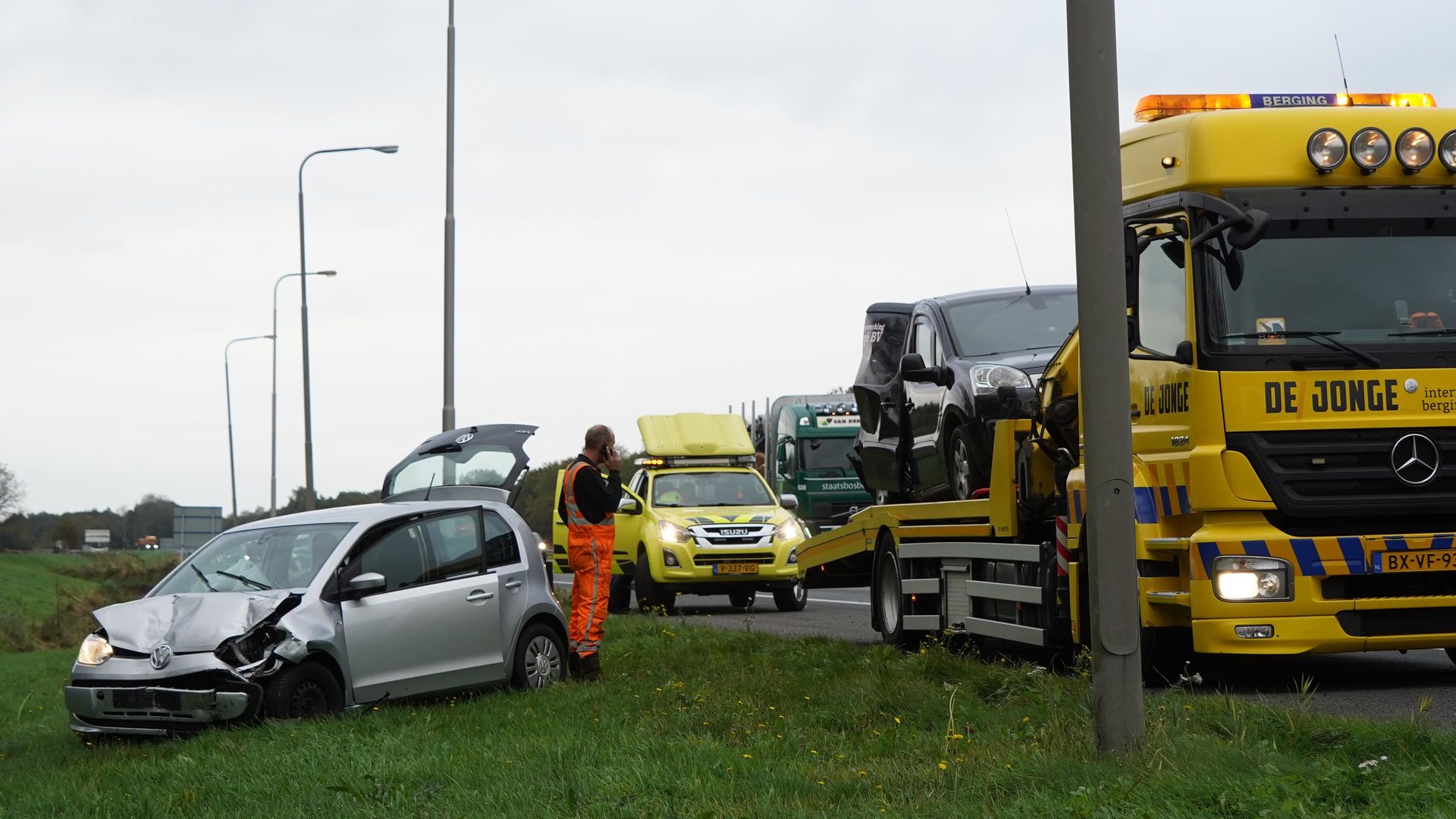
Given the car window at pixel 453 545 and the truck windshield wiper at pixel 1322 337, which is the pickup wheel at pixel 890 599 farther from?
the truck windshield wiper at pixel 1322 337

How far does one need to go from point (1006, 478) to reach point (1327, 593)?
2.72 meters

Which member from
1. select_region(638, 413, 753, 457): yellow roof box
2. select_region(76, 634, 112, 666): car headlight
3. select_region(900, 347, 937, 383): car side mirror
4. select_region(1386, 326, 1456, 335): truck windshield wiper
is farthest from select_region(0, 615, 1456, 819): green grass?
select_region(638, 413, 753, 457): yellow roof box

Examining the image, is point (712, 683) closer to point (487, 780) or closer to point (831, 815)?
point (487, 780)

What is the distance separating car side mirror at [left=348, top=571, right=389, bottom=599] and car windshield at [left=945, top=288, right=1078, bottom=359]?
4.63 metres

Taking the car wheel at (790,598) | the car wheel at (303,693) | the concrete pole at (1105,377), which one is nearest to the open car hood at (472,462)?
the car wheel at (303,693)

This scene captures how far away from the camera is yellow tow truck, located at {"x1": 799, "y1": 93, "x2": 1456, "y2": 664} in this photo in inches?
337

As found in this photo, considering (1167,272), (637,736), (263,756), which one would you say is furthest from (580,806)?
(1167,272)

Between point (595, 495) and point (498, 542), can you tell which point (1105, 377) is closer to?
point (595, 495)

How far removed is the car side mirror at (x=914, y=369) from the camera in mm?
11477

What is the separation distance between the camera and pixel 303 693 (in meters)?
9.93

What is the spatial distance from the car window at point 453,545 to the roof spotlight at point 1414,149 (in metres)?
6.46

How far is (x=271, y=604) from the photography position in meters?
10.0

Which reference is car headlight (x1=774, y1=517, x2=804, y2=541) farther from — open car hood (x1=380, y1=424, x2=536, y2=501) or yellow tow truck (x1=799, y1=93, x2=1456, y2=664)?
yellow tow truck (x1=799, y1=93, x2=1456, y2=664)

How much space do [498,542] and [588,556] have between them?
25.9 inches
